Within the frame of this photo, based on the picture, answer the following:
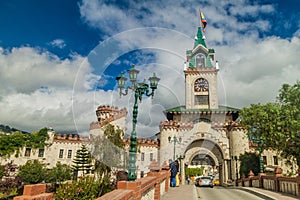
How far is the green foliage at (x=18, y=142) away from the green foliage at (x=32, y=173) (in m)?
3.36

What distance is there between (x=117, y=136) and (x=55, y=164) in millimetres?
14610

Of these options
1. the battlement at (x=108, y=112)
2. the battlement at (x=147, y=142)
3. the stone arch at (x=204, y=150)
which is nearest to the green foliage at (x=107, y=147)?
the battlement at (x=147, y=142)

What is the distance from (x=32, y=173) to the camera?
1153 inches

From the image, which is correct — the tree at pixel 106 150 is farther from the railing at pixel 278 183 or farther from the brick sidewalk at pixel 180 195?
the railing at pixel 278 183

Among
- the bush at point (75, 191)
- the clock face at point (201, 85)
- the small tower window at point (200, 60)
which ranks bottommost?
the bush at point (75, 191)

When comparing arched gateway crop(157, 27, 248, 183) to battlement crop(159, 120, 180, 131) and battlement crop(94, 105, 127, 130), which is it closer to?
battlement crop(159, 120, 180, 131)

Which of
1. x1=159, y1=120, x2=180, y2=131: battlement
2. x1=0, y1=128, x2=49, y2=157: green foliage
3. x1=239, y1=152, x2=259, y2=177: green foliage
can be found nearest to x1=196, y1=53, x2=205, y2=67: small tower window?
x1=159, y1=120, x2=180, y2=131: battlement

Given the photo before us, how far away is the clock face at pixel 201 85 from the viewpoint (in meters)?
35.9

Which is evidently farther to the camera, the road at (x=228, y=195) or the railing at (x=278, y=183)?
the road at (x=228, y=195)

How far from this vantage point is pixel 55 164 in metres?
33.9

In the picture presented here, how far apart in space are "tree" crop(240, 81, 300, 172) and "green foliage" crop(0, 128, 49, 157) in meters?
29.6

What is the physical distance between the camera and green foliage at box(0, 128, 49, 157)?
1283 inches

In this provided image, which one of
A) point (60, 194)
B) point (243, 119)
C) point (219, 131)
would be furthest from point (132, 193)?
point (219, 131)

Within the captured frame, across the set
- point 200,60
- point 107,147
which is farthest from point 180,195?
point 200,60
